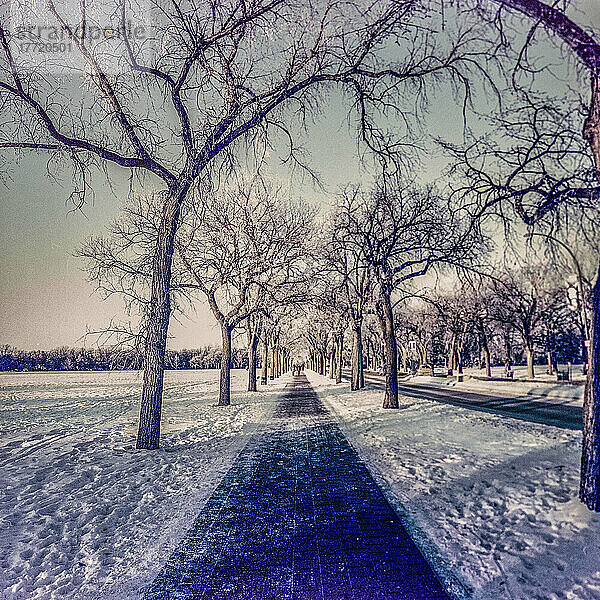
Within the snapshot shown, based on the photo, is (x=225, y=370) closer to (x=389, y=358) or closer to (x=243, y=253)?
(x=243, y=253)

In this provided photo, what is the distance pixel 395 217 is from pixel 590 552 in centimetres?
1539

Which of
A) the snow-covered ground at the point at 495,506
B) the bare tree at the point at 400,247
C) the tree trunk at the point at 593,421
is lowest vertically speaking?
the snow-covered ground at the point at 495,506

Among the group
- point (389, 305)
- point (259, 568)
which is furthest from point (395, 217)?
point (259, 568)

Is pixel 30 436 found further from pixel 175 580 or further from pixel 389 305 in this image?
pixel 389 305

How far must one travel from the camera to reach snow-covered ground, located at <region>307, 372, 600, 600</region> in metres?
4.07

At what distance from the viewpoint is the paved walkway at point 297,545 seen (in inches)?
155

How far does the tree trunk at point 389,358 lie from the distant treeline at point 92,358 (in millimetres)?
7673

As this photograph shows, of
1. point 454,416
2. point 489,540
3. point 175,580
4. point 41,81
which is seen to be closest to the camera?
point 175,580

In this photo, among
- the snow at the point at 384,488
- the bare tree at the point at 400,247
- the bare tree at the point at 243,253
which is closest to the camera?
the snow at the point at 384,488

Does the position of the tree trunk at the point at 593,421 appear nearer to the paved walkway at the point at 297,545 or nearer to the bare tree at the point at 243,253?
the paved walkway at the point at 297,545

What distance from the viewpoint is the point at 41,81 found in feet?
31.3

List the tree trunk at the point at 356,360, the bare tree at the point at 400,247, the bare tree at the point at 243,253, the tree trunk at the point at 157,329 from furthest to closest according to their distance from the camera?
the tree trunk at the point at 356,360
the bare tree at the point at 243,253
the bare tree at the point at 400,247
the tree trunk at the point at 157,329

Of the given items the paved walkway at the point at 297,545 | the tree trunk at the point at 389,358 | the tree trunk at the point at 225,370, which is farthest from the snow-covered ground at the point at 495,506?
the tree trunk at the point at 225,370

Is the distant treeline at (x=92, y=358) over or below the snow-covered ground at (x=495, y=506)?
over
